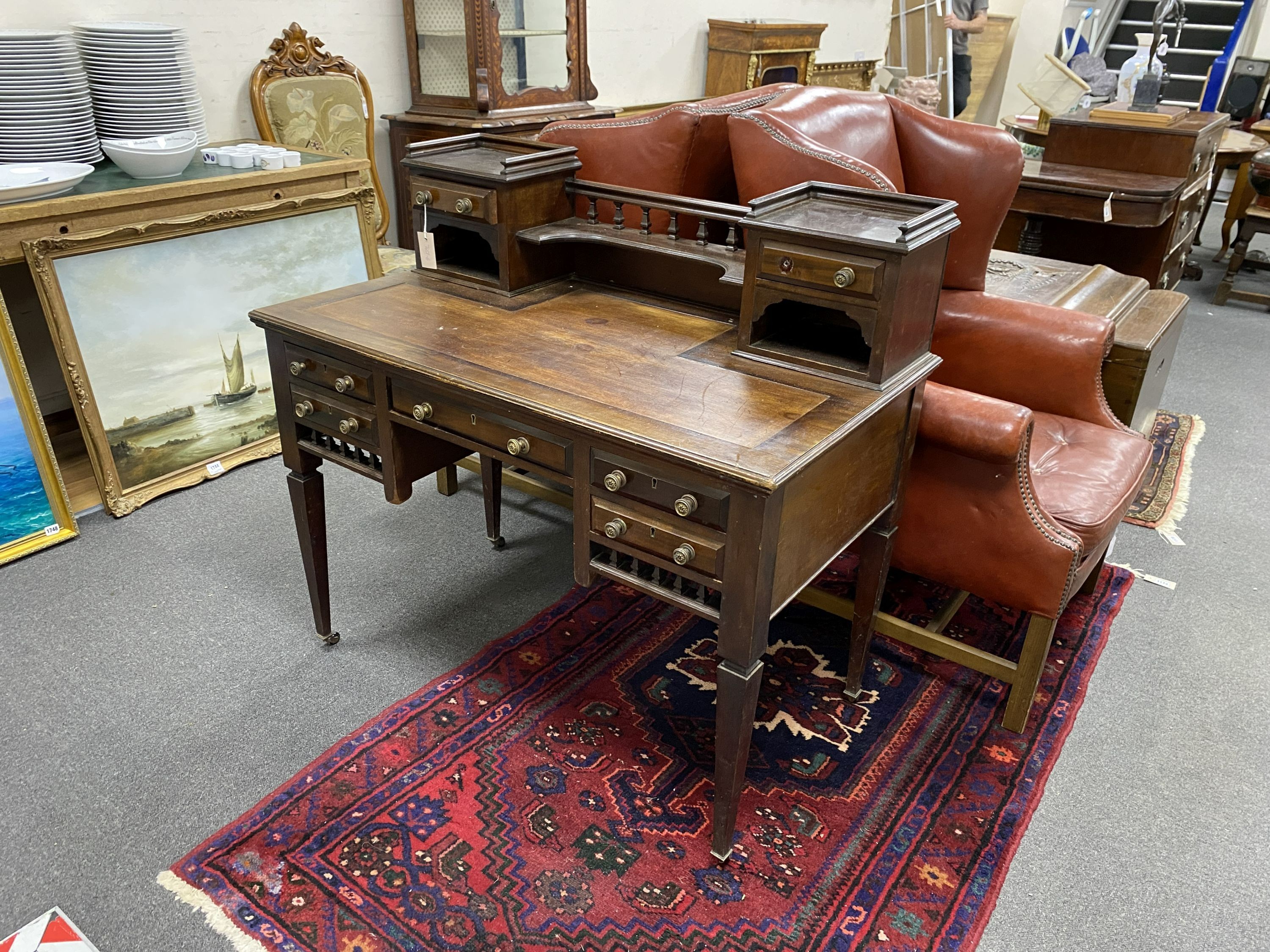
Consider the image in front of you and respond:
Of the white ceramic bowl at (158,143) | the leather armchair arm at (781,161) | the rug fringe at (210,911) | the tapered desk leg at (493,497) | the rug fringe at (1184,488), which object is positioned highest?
the leather armchair arm at (781,161)

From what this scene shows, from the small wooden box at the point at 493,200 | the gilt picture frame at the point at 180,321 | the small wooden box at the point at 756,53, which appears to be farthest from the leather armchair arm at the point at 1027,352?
the small wooden box at the point at 756,53

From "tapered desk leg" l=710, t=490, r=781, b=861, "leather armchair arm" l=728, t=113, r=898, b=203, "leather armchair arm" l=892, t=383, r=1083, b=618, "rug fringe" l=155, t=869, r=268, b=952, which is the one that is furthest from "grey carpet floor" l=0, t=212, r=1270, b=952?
"leather armchair arm" l=728, t=113, r=898, b=203

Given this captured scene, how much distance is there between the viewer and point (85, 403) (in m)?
2.59

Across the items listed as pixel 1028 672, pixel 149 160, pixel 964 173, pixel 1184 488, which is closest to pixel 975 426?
pixel 1028 672

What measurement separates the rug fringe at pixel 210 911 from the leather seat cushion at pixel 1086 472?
165 cm

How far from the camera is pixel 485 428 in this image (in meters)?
1.62

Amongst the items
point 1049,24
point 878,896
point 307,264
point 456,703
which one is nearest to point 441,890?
point 456,703

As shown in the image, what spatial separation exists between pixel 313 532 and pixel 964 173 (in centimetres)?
178

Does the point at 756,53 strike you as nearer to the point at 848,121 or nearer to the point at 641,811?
the point at 848,121

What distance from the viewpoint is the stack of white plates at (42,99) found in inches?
96.7

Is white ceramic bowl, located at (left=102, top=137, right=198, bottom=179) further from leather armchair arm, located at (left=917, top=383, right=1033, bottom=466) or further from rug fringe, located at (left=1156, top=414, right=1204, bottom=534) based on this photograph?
rug fringe, located at (left=1156, top=414, right=1204, bottom=534)

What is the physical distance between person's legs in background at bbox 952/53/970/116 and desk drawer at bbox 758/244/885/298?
24.0 ft

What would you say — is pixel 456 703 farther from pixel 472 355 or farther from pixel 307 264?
pixel 307 264

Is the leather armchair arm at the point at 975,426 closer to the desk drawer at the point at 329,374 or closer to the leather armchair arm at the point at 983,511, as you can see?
the leather armchair arm at the point at 983,511
